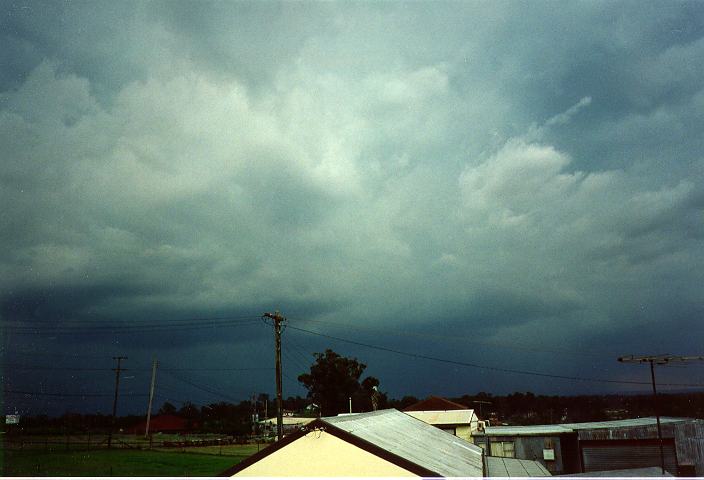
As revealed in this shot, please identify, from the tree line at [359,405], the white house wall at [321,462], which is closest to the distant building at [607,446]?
the white house wall at [321,462]

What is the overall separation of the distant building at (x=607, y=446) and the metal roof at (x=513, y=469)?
4.93 metres

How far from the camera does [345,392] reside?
84938 millimetres

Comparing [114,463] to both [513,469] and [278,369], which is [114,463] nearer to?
[278,369]

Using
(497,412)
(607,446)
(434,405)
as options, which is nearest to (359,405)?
(434,405)

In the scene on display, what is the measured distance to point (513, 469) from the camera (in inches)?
1072

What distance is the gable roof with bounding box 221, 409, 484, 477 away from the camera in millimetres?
14289

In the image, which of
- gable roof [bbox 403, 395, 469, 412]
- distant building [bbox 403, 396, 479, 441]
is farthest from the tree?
distant building [bbox 403, 396, 479, 441]

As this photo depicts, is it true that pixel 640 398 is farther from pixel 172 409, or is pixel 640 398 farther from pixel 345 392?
pixel 172 409

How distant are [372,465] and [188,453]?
46056mm

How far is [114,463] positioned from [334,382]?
46.8m

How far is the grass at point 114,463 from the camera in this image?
117ft

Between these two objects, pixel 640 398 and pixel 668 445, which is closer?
pixel 668 445

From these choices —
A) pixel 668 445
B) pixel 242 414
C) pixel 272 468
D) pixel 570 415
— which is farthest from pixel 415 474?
pixel 242 414

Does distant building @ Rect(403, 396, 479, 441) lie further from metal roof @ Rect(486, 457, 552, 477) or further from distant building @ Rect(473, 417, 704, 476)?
metal roof @ Rect(486, 457, 552, 477)
